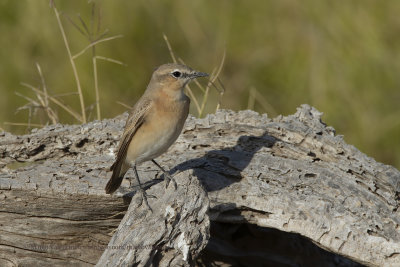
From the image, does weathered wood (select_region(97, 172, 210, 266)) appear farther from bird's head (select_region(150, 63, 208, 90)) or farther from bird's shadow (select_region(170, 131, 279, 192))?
bird's head (select_region(150, 63, 208, 90))

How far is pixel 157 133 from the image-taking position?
5754mm

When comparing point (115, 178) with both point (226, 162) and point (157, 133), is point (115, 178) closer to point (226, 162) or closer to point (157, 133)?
point (157, 133)

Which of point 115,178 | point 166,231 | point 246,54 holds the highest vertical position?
point 246,54

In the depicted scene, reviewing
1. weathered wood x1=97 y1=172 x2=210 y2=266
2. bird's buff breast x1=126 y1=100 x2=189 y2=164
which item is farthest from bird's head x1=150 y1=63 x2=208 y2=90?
weathered wood x1=97 y1=172 x2=210 y2=266

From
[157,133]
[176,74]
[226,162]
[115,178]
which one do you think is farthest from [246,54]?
[115,178]

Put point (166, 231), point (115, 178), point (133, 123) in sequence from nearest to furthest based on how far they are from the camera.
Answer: point (166, 231), point (115, 178), point (133, 123)

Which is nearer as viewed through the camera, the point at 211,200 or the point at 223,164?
the point at 211,200

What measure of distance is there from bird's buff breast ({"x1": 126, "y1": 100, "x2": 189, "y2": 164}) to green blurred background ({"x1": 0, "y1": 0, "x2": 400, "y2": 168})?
384 cm

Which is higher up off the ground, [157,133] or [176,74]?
[176,74]

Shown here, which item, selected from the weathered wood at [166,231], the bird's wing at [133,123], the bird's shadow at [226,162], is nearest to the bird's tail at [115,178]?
the bird's wing at [133,123]

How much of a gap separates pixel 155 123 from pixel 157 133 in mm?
113

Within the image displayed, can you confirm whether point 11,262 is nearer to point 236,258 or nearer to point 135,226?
point 135,226

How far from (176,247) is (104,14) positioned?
6.85 metres

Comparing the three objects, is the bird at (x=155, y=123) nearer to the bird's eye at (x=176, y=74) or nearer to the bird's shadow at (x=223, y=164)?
the bird's eye at (x=176, y=74)
